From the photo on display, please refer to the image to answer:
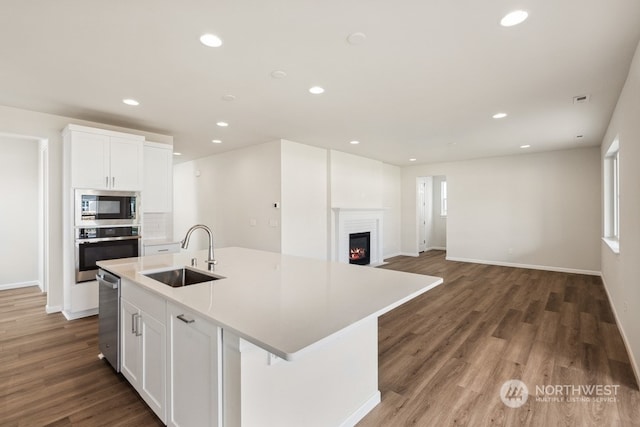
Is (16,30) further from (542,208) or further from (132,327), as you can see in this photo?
(542,208)

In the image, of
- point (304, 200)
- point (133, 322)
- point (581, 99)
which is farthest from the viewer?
point (304, 200)

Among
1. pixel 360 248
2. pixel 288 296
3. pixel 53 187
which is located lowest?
pixel 360 248

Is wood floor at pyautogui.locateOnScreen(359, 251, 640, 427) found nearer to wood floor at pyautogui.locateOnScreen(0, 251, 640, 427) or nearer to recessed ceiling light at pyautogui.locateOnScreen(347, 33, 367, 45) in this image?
wood floor at pyautogui.locateOnScreen(0, 251, 640, 427)

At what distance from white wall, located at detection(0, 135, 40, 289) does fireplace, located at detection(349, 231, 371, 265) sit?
5.78 metres

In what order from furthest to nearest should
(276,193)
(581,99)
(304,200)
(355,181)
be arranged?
(355,181) → (304,200) → (276,193) → (581,99)

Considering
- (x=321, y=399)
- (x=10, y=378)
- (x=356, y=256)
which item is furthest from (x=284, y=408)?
(x=356, y=256)

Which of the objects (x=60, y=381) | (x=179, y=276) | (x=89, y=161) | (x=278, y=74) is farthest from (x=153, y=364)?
(x=89, y=161)

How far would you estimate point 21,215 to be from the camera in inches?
196

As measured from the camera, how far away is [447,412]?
1.95 meters

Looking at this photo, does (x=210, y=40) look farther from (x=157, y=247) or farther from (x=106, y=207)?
(x=157, y=247)

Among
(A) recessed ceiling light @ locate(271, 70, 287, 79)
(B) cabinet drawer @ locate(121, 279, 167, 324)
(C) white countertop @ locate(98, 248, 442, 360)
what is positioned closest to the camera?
(C) white countertop @ locate(98, 248, 442, 360)

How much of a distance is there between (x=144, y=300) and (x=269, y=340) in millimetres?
1236

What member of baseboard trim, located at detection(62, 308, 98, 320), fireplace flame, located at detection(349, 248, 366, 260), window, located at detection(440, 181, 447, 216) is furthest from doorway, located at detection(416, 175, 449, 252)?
baseboard trim, located at detection(62, 308, 98, 320)

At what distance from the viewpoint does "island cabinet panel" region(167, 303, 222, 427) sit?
1.30m
